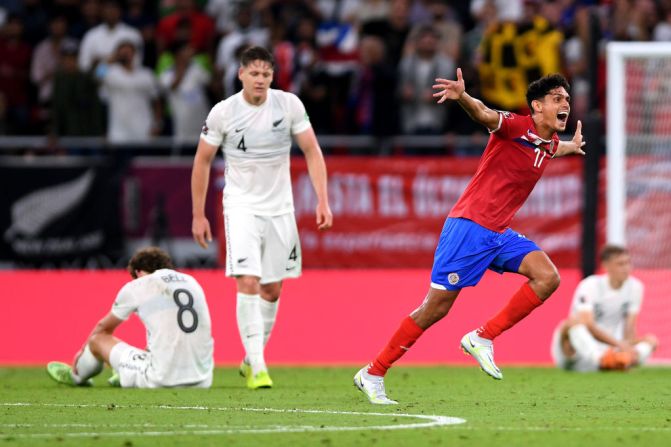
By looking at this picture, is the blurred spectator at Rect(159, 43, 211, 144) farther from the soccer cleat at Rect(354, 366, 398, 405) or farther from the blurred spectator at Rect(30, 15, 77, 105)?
the soccer cleat at Rect(354, 366, 398, 405)

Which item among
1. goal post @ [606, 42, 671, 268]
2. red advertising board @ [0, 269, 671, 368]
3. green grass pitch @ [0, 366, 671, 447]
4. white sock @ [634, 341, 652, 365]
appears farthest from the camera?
red advertising board @ [0, 269, 671, 368]

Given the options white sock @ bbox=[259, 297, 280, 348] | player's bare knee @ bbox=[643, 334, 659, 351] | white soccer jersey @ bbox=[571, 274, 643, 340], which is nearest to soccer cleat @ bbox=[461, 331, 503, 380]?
white sock @ bbox=[259, 297, 280, 348]

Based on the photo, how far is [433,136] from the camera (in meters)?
18.2

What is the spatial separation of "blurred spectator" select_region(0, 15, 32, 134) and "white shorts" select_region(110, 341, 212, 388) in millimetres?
9171

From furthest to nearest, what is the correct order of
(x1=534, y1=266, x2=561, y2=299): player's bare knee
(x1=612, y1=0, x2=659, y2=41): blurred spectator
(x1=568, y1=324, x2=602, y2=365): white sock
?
1. (x1=612, y1=0, x2=659, y2=41): blurred spectator
2. (x1=568, y1=324, x2=602, y2=365): white sock
3. (x1=534, y1=266, x2=561, y2=299): player's bare knee

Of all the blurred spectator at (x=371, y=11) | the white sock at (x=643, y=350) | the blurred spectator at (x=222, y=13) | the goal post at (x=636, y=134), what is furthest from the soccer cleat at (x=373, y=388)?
the blurred spectator at (x=222, y=13)

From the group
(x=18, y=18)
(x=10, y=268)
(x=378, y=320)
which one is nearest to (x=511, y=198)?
(x=378, y=320)

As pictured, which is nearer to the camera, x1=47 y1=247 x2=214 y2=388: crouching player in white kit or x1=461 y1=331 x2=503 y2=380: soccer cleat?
x1=461 y1=331 x2=503 y2=380: soccer cleat

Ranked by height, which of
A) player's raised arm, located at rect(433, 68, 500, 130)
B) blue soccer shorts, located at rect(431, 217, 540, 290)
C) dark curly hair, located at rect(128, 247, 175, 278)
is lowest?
dark curly hair, located at rect(128, 247, 175, 278)

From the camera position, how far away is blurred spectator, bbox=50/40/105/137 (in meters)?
18.7

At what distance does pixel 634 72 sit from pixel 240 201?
226 inches

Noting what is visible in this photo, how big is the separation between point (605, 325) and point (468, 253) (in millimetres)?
4744

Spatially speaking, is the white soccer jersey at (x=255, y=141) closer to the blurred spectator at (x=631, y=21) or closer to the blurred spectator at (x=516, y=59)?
the blurred spectator at (x=516, y=59)

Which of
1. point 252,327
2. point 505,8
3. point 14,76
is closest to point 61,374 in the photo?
point 252,327
